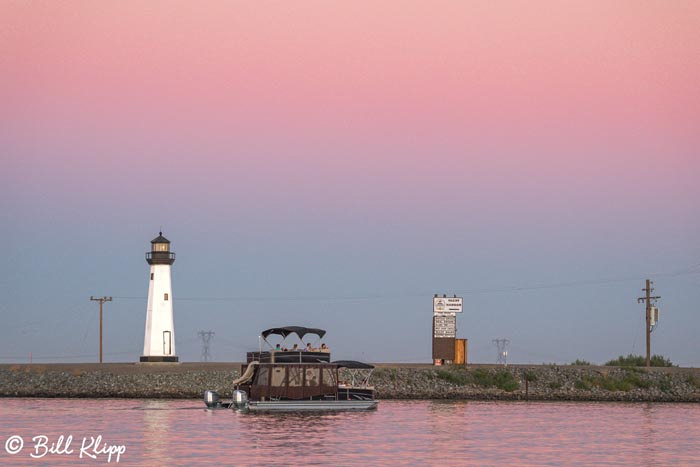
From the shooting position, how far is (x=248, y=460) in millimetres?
53250

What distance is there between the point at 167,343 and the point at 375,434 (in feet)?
161

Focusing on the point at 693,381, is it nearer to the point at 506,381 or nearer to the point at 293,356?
the point at 506,381

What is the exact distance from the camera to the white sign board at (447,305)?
10919 centimetres

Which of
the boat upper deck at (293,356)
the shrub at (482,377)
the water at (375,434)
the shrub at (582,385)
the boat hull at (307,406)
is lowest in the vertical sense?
the water at (375,434)

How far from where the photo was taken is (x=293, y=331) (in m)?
83.6

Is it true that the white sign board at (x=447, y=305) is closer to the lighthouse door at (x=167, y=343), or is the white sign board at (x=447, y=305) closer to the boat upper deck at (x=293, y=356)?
the lighthouse door at (x=167, y=343)

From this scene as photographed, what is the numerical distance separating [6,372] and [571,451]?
65.1 metres

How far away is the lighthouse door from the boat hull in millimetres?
31191

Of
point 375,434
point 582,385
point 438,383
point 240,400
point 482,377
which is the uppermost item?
point 482,377

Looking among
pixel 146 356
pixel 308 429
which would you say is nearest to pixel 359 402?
pixel 308 429

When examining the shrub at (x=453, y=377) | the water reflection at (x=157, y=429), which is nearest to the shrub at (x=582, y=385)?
the shrub at (x=453, y=377)

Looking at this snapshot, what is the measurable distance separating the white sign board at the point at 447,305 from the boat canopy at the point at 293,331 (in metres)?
25.7

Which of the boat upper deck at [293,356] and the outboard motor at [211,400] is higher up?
the boat upper deck at [293,356]

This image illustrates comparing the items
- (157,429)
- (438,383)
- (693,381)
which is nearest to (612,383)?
(693,381)
